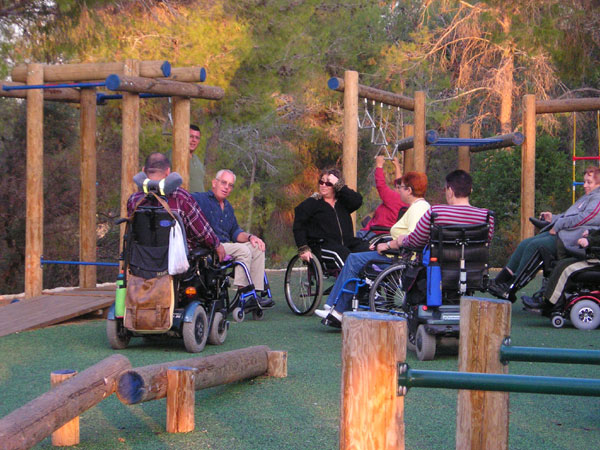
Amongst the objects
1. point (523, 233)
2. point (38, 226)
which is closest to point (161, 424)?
point (38, 226)

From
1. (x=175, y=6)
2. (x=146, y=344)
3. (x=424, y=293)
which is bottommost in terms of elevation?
(x=146, y=344)

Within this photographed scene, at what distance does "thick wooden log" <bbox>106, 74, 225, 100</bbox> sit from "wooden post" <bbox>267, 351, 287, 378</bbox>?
350cm

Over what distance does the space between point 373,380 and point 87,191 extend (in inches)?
294

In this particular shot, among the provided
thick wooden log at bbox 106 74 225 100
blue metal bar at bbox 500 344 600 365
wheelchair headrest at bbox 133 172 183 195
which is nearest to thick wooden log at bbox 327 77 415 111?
thick wooden log at bbox 106 74 225 100

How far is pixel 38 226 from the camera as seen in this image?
8625 millimetres

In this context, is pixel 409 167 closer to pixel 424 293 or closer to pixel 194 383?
pixel 424 293

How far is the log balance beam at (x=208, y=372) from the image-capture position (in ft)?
11.8

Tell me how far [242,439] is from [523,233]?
7998mm

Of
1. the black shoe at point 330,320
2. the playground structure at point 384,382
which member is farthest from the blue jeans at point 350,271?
the playground structure at point 384,382

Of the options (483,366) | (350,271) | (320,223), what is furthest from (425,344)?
(483,366)

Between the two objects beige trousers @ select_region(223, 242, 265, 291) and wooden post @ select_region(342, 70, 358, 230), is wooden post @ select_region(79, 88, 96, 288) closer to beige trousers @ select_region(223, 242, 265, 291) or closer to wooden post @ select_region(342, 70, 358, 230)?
beige trousers @ select_region(223, 242, 265, 291)

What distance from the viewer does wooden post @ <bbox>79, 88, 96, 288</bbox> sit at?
29.6ft

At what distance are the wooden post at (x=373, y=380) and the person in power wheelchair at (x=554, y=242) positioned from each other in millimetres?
5566

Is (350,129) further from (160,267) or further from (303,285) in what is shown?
(160,267)
